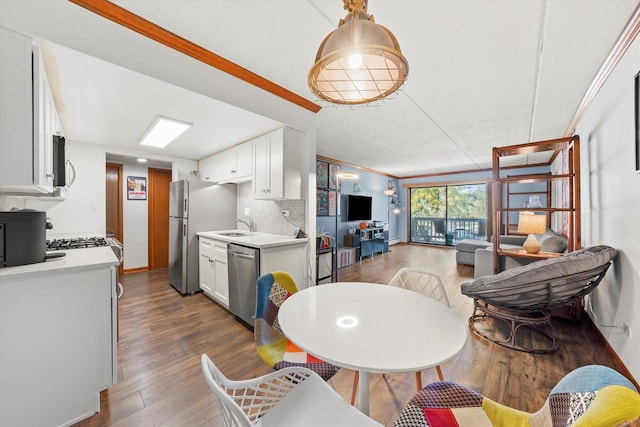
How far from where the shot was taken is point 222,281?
9.96 feet

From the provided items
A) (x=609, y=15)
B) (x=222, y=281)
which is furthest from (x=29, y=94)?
(x=609, y=15)

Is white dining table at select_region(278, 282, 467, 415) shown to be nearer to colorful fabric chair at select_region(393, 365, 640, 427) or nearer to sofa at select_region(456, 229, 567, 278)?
colorful fabric chair at select_region(393, 365, 640, 427)

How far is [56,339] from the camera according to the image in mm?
1398

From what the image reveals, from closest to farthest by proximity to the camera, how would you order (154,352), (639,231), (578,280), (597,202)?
(639,231) → (578,280) → (154,352) → (597,202)

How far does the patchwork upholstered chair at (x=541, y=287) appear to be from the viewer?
76.9 inches

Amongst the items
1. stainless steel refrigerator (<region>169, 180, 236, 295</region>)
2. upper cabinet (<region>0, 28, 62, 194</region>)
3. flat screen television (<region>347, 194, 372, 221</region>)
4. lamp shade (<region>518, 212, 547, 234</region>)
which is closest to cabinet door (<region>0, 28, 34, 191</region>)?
upper cabinet (<region>0, 28, 62, 194</region>)

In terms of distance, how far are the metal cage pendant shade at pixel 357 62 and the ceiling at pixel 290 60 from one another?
70cm

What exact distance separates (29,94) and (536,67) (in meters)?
3.50

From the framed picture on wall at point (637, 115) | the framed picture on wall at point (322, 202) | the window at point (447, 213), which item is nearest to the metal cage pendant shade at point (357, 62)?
the framed picture on wall at point (637, 115)

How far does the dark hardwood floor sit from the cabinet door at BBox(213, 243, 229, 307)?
0.54 ft

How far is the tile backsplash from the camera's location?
3123 mm

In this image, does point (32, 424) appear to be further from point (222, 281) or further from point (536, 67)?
point (536, 67)

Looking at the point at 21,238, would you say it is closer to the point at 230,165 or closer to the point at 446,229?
the point at 230,165

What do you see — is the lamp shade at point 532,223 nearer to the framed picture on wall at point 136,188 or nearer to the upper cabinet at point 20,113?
the upper cabinet at point 20,113
